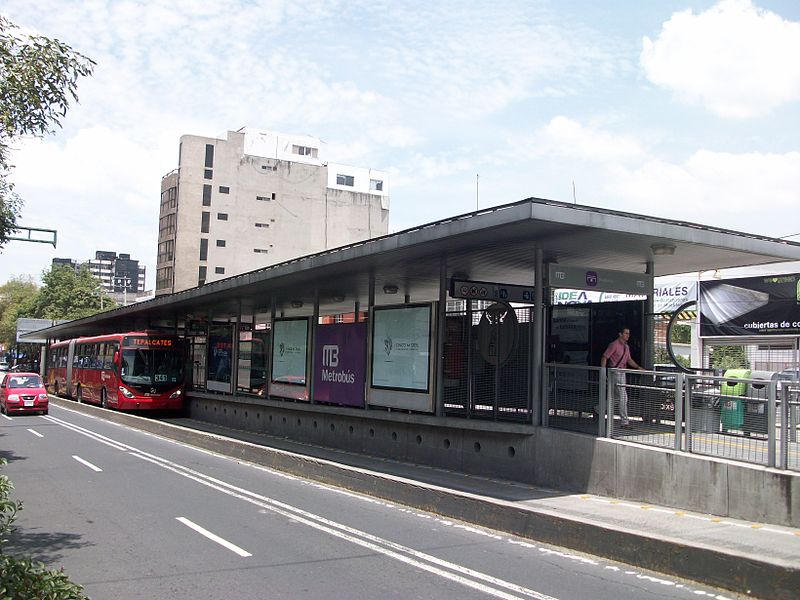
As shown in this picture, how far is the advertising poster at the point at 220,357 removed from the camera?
2597 cm

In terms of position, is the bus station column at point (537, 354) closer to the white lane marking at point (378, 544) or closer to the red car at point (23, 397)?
the white lane marking at point (378, 544)

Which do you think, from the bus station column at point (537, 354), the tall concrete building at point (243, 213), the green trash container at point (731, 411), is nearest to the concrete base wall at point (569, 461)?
the bus station column at point (537, 354)

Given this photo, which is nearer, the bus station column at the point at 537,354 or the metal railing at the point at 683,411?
the metal railing at the point at 683,411

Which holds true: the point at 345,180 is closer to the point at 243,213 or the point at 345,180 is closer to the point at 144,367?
the point at 243,213

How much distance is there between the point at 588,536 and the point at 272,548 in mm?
3493

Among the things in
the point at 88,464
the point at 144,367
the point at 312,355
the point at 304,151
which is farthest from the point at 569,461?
the point at 304,151

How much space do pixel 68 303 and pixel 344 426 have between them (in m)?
73.4

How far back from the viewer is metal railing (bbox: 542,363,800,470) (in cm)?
880

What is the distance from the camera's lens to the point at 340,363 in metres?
18.1

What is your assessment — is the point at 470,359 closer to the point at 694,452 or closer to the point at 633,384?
the point at 633,384

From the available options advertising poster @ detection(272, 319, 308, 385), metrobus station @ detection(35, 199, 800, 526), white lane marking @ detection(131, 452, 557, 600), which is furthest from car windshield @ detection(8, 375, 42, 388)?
white lane marking @ detection(131, 452, 557, 600)

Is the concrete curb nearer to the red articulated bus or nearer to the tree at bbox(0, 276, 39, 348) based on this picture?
the red articulated bus

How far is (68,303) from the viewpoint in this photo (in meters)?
81.9

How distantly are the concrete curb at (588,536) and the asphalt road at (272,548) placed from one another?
0.14 m
